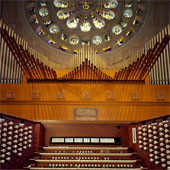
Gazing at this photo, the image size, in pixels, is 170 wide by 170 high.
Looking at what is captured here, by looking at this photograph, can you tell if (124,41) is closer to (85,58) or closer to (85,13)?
(85,13)

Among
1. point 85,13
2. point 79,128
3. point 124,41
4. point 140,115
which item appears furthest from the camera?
point 85,13

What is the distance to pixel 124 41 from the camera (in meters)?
7.07

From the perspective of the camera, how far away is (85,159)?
3.56 metres

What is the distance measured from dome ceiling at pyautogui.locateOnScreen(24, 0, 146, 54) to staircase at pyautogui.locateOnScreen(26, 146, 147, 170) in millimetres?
3835

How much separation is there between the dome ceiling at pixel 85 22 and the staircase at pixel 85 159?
383cm

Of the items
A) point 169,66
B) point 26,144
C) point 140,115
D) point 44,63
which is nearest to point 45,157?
point 26,144

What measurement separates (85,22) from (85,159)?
5177mm

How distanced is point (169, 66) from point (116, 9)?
2.80 meters

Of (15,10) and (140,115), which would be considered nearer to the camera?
(140,115)

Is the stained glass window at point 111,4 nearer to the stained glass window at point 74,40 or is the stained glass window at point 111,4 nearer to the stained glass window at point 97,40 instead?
the stained glass window at point 97,40

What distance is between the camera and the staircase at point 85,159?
11.3ft

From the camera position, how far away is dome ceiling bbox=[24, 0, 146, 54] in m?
7.14

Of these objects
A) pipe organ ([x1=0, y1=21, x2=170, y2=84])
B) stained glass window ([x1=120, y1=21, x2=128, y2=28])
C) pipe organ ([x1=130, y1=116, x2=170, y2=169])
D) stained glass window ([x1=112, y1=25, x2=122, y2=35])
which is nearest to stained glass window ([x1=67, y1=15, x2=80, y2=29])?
stained glass window ([x1=112, y1=25, x2=122, y2=35])

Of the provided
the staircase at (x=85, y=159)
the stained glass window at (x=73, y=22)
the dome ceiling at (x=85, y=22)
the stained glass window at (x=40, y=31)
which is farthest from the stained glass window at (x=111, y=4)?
the staircase at (x=85, y=159)
